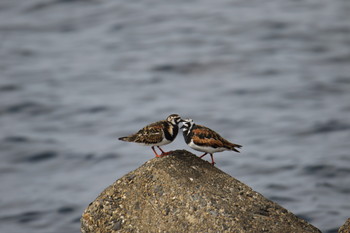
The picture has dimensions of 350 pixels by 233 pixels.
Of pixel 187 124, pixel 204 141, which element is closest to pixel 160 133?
pixel 187 124

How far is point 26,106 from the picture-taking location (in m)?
38.0

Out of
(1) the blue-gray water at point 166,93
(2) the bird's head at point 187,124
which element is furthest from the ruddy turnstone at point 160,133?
(1) the blue-gray water at point 166,93

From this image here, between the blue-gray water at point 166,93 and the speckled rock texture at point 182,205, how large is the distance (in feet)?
37.4

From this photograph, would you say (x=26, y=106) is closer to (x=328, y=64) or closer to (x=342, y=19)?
(x=328, y=64)

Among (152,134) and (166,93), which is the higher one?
(166,93)

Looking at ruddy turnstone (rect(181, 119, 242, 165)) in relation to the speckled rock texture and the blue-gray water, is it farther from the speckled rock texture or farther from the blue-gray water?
the blue-gray water

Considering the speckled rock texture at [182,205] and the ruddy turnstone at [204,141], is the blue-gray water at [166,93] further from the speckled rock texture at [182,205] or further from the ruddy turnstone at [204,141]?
the speckled rock texture at [182,205]

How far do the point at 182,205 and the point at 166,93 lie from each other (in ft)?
80.2

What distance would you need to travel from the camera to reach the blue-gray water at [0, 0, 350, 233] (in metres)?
29.6

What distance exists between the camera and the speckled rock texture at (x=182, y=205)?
13.0 meters

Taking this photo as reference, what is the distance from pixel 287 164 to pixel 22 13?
1064 inches

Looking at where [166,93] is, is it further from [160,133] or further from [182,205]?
[182,205]

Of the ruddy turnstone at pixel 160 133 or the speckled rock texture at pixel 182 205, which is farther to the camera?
the ruddy turnstone at pixel 160 133

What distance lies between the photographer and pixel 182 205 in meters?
13.2
